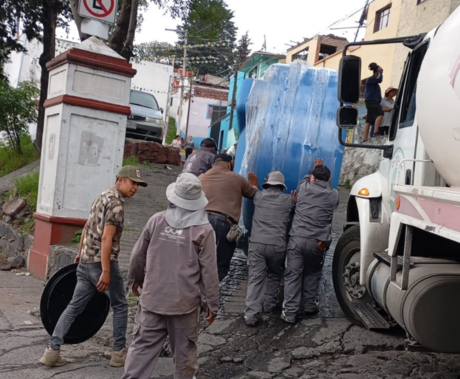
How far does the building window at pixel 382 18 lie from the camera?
20609 millimetres

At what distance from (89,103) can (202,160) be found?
67.6 inches

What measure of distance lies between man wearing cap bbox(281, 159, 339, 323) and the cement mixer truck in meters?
0.85

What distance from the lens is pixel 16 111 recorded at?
11.7 m

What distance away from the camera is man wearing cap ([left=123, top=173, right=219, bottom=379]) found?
11.6 feet

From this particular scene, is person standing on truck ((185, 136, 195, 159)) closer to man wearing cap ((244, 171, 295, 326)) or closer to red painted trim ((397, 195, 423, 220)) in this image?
man wearing cap ((244, 171, 295, 326))

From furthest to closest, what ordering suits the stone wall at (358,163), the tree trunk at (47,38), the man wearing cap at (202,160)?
the stone wall at (358,163)
the tree trunk at (47,38)
the man wearing cap at (202,160)

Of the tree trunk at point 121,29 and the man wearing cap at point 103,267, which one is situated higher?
the tree trunk at point 121,29

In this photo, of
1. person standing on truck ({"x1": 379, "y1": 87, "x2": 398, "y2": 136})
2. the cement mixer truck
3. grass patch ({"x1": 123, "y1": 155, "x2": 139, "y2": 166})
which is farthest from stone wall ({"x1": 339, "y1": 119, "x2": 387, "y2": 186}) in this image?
the cement mixer truck

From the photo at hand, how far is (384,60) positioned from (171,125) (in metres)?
30.2

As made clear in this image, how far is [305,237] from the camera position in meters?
5.39

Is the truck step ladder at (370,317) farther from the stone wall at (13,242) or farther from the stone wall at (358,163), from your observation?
the stone wall at (358,163)

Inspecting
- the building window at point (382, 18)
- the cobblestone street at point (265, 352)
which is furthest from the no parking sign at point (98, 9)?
the building window at point (382, 18)

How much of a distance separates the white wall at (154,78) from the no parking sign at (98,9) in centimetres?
3615

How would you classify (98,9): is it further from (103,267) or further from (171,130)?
(171,130)
